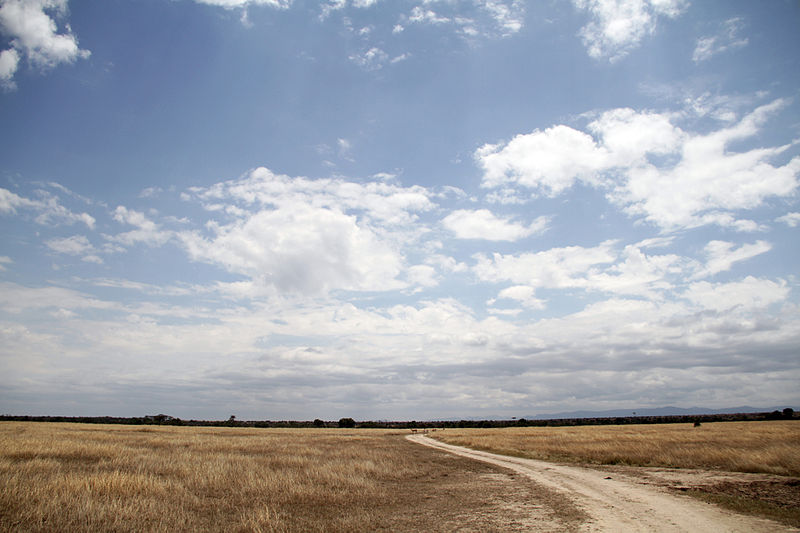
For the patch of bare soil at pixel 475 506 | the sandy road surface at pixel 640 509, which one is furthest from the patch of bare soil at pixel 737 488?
the patch of bare soil at pixel 475 506

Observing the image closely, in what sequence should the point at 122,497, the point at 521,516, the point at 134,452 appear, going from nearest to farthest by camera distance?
1. the point at 521,516
2. the point at 122,497
3. the point at 134,452

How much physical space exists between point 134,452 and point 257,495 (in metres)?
15.4

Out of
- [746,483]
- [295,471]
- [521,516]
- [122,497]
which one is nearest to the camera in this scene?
[521,516]

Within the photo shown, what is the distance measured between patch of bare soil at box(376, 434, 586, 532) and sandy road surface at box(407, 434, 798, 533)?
1.96ft

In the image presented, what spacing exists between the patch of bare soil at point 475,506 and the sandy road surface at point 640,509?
598 millimetres

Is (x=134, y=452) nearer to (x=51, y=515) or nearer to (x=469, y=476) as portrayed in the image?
(x=51, y=515)

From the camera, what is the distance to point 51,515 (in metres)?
10.5

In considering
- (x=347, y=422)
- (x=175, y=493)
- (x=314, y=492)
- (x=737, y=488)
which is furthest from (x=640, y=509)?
(x=347, y=422)

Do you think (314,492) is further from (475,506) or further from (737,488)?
(737,488)

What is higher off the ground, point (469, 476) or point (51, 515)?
point (51, 515)

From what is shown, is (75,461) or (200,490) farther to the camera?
(75,461)

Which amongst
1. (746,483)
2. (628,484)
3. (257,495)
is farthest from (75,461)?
(746,483)

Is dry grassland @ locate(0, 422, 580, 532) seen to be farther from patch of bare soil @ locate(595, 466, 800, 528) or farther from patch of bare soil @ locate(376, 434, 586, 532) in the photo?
patch of bare soil @ locate(595, 466, 800, 528)

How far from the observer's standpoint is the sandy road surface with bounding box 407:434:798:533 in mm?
9906
